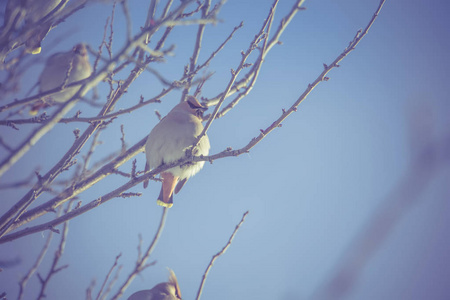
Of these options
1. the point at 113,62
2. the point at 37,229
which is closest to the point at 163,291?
the point at 37,229

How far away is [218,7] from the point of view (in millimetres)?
2559

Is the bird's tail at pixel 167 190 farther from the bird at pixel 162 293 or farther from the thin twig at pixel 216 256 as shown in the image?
the thin twig at pixel 216 256

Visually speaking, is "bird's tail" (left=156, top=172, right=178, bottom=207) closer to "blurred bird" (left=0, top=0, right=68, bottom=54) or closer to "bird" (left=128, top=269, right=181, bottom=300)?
"bird" (left=128, top=269, right=181, bottom=300)

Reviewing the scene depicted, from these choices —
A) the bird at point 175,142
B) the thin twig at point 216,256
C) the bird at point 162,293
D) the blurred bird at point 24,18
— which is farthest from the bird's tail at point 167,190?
the blurred bird at point 24,18

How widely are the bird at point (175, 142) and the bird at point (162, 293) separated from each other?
1.02m

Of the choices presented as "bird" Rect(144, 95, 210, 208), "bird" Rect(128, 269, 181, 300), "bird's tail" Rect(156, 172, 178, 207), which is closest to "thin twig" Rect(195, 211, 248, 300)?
"bird" Rect(144, 95, 210, 208)

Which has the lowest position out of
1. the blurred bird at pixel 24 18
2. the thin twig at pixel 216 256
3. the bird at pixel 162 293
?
the thin twig at pixel 216 256

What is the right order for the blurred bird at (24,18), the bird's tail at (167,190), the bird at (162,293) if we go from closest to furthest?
1. the blurred bird at (24,18)
2. the bird's tail at (167,190)
3. the bird at (162,293)

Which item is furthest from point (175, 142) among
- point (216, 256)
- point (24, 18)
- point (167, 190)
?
point (24, 18)

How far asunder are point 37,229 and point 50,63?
2.76m

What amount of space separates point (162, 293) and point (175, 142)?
Result: 5.45ft

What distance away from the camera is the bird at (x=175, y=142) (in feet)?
12.8

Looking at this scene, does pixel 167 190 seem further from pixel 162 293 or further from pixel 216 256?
pixel 216 256

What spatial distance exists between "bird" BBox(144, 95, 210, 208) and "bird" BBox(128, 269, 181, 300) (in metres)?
1.02
